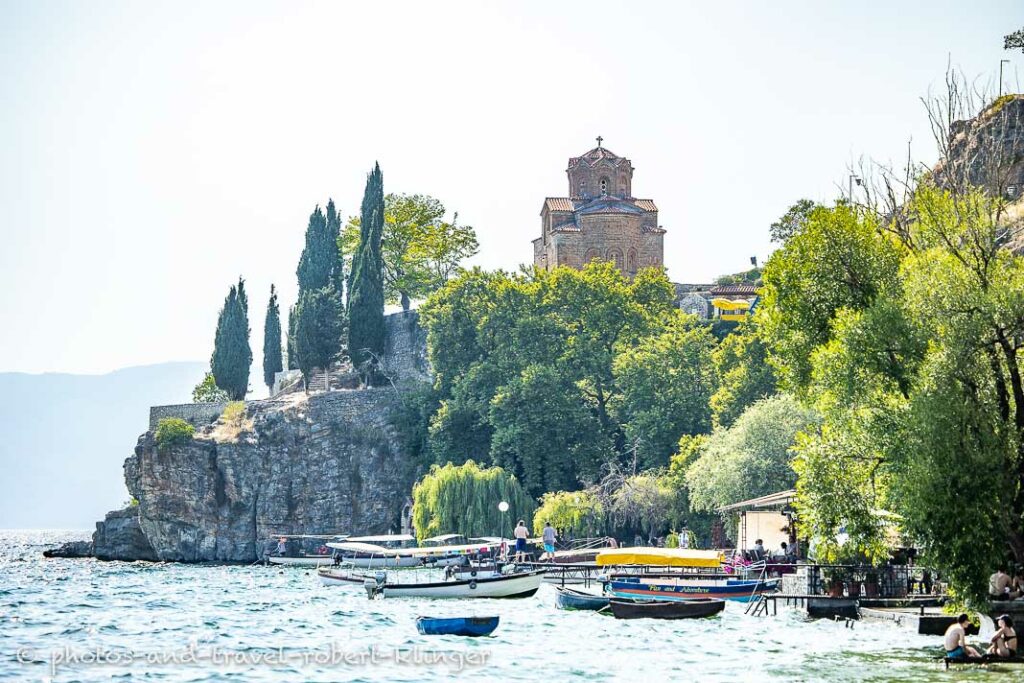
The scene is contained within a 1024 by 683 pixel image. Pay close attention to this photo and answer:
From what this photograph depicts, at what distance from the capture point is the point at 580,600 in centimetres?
3572

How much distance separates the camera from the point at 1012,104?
177 feet

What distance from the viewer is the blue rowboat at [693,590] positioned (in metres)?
34.2

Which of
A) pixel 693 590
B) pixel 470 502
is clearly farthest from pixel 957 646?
pixel 470 502

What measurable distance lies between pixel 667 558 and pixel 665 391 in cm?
2443

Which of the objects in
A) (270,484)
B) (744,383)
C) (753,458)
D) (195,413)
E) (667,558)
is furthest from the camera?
(195,413)

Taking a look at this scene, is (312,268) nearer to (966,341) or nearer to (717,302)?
(717,302)

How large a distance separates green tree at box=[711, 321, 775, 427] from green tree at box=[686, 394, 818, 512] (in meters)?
4.62

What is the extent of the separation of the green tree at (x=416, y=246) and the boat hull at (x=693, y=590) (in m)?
51.1

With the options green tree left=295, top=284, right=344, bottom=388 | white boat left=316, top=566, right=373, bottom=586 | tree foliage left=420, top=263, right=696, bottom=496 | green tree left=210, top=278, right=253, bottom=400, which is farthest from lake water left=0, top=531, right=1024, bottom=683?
green tree left=210, top=278, right=253, bottom=400

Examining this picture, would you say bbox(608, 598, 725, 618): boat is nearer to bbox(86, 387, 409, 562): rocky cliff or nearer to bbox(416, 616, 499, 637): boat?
bbox(416, 616, 499, 637): boat

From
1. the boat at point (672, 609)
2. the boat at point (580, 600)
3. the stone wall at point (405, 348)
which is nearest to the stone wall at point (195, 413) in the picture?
the stone wall at point (405, 348)

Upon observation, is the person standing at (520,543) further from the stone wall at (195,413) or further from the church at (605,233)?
the church at (605,233)

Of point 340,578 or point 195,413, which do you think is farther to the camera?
point 195,413

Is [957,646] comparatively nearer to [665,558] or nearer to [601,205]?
[665,558]
